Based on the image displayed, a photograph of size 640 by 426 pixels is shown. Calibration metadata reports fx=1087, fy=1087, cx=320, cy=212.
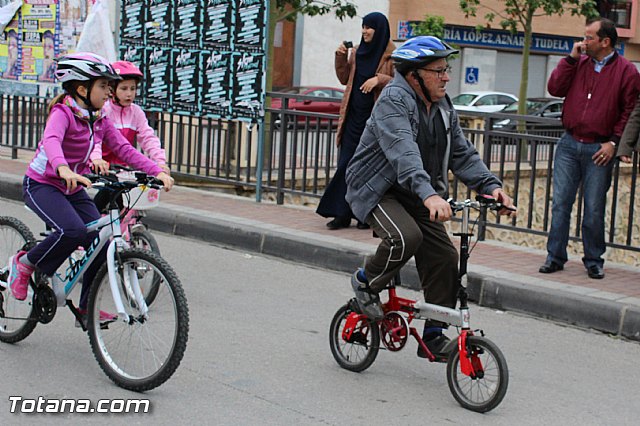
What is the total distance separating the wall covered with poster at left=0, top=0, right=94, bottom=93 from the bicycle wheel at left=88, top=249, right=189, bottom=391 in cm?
872

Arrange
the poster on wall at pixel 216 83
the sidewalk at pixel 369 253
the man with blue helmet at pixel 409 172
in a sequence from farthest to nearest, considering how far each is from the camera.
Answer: the poster on wall at pixel 216 83, the sidewalk at pixel 369 253, the man with blue helmet at pixel 409 172

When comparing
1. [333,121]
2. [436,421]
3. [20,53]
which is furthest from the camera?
[20,53]

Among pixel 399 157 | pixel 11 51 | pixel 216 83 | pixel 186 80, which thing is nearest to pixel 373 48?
pixel 216 83

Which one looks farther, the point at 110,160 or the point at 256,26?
the point at 256,26

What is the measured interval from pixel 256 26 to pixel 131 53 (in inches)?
80.3

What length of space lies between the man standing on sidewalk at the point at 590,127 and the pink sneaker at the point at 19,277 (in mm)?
4081

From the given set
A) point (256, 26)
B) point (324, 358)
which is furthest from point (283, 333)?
point (256, 26)

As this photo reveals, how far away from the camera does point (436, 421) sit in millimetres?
4988

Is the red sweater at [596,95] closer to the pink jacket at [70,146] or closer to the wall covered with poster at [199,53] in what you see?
the pink jacket at [70,146]

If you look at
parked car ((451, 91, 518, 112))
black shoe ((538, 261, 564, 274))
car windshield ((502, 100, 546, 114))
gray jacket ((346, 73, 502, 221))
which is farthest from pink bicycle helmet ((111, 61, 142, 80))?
parked car ((451, 91, 518, 112))

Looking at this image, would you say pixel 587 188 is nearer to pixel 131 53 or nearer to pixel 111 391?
pixel 111 391

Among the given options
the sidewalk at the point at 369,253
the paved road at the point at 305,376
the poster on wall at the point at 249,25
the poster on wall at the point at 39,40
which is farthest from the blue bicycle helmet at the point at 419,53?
the poster on wall at the point at 39,40

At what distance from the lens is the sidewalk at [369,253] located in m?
7.27

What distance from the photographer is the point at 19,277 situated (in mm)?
5723
